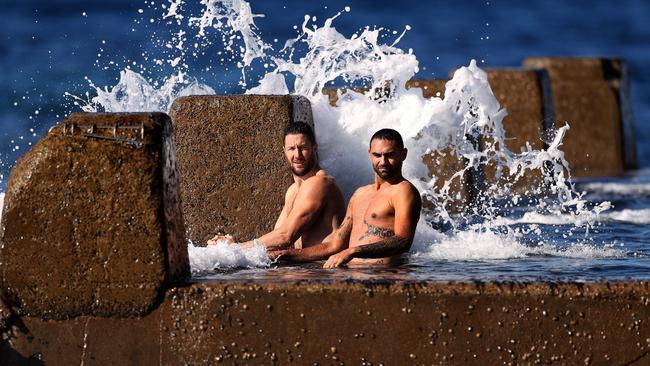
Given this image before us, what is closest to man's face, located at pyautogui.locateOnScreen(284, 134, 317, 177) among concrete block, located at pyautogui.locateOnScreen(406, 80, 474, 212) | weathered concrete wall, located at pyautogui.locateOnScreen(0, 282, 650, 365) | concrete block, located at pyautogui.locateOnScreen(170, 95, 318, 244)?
concrete block, located at pyautogui.locateOnScreen(170, 95, 318, 244)

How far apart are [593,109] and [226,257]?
33.1 feet

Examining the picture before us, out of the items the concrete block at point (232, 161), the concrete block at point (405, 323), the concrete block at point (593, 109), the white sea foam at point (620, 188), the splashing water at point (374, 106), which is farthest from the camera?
the concrete block at point (593, 109)

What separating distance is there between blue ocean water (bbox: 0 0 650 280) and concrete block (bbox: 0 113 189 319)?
1332 mm

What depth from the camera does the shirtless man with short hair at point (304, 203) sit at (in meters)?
9.00

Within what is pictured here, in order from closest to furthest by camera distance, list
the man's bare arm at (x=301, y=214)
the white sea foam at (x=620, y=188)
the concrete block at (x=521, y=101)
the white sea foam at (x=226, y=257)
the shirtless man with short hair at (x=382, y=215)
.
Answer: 1. the white sea foam at (x=226, y=257)
2. the shirtless man with short hair at (x=382, y=215)
3. the man's bare arm at (x=301, y=214)
4. the white sea foam at (x=620, y=188)
5. the concrete block at (x=521, y=101)

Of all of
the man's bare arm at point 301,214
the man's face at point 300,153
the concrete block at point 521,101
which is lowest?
the man's bare arm at point 301,214

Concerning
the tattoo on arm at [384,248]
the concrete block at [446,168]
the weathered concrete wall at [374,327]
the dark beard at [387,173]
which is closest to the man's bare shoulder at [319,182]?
the dark beard at [387,173]

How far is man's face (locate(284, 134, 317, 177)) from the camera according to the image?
9.03 m

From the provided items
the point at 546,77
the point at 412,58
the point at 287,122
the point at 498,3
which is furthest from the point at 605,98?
the point at 498,3

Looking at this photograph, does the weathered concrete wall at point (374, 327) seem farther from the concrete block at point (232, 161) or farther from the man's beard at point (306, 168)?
the concrete block at point (232, 161)

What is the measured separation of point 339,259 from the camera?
7992 millimetres

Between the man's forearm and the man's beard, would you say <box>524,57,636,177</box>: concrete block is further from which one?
the man's forearm

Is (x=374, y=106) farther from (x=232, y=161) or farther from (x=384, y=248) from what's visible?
(x=384, y=248)

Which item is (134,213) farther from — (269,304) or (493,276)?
(493,276)
